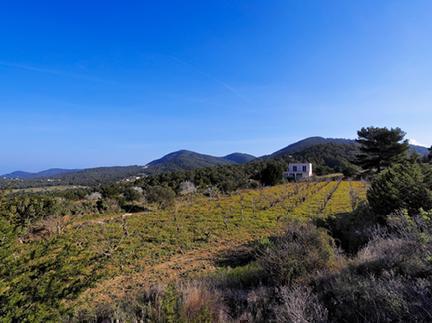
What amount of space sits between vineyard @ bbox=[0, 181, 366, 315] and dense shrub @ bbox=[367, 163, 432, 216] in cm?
396

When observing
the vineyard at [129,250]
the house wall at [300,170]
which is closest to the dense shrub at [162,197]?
the vineyard at [129,250]

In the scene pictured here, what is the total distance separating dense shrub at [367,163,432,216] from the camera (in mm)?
7961

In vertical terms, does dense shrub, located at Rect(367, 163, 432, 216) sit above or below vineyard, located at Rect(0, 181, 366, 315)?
above

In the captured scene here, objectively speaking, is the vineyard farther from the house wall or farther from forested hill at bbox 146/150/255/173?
forested hill at bbox 146/150/255/173

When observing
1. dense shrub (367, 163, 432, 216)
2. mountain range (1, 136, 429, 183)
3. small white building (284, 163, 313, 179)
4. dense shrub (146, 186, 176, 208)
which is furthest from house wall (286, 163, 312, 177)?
dense shrub (367, 163, 432, 216)

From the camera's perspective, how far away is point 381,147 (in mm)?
29266

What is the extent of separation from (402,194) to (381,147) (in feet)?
80.2

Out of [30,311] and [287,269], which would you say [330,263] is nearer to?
[287,269]

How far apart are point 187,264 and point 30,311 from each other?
5207 millimetres

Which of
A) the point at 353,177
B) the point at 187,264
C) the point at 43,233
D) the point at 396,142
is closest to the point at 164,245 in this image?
the point at 187,264

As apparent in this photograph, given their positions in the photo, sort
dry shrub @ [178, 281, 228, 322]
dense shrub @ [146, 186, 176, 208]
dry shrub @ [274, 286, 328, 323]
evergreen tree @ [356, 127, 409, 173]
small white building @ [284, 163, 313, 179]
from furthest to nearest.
A: 1. small white building @ [284, 163, 313, 179]
2. evergreen tree @ [356, 127, 409, 173]
3. dense shrub @ [146, 186, 176, 208]
4. dry shrub @ [178, 281, 228, 322]
5. dry shrub @ [274, 286, 328, 323]

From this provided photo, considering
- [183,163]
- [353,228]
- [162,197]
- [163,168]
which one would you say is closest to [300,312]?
[353,228]

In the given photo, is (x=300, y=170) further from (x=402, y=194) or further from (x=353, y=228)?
(x=353, y=228)

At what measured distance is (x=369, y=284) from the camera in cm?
344
